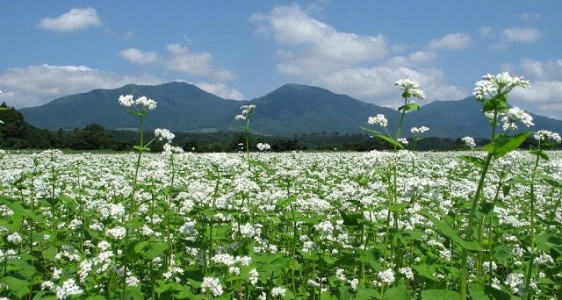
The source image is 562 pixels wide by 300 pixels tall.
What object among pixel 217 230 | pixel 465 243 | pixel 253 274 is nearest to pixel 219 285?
pixel 253 274

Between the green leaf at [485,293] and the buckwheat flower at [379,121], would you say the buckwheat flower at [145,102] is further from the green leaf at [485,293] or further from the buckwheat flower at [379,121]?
the green leaf at [485,293]

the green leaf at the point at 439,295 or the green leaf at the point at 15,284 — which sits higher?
the green leaf at the point at 439,295

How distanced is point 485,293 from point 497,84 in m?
1.64

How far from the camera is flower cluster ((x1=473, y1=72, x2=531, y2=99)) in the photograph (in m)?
3.71

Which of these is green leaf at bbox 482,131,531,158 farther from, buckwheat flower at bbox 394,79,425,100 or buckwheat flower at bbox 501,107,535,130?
buckwheat flower at bbox 394,79,425,100

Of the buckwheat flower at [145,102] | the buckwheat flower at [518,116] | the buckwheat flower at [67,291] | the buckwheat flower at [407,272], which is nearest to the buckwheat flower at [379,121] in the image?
the buckwheat flower at [407,272]

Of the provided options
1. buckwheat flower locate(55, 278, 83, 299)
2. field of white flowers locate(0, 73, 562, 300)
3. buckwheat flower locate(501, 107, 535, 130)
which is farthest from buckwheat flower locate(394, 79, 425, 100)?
buckwheat flower locate(55, 278, 83, 299)

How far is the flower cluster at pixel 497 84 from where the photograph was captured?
12.2ft

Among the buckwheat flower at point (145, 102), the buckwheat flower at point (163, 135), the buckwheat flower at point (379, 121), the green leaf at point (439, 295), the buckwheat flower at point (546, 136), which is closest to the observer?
the green leaf at point (439, 295)

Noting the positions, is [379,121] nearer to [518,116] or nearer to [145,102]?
[518,116]

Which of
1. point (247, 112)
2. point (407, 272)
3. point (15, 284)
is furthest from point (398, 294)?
point (247, 112)

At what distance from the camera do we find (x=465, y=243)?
363cm

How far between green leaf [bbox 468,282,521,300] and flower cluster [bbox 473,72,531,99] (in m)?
1.50

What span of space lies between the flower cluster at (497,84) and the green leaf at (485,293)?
4.92 ft
